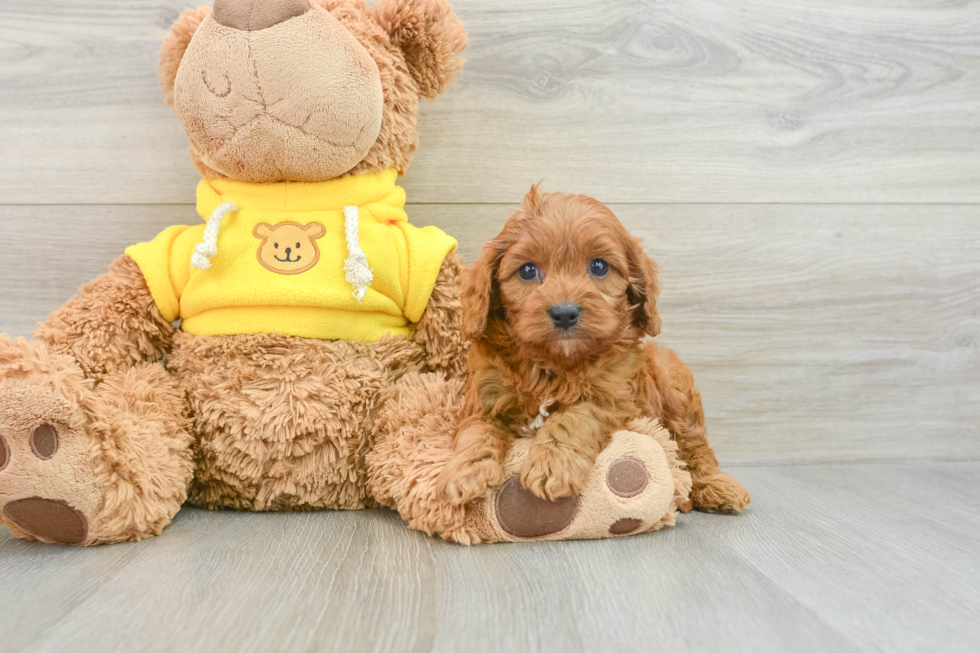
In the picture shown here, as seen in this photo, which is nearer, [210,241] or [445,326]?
[210,241]

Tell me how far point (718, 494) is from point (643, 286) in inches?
19.8

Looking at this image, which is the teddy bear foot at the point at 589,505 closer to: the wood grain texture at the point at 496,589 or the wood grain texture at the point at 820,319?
the wood grain texture at the point at 496,589

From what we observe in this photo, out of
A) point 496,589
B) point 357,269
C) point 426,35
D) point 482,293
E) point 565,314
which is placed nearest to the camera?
point 496,589

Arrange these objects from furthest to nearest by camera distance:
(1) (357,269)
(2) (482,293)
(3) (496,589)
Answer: (1) (357,269) < (2) (482,293) < (3) (496,589)

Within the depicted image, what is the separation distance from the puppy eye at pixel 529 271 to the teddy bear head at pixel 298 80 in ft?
1.50

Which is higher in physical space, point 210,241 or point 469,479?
point 210,241

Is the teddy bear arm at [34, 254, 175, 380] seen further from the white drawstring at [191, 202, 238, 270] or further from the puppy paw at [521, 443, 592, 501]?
the puppy paw at [521, 443, 592, 501]

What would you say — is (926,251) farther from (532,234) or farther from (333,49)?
(333,49)

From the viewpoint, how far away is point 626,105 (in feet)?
6.00

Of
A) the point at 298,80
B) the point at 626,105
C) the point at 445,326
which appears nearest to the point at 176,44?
the point at 298,80

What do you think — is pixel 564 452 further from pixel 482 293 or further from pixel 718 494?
pixel 718 494

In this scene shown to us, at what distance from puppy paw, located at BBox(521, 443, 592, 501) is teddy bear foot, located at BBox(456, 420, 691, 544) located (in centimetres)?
4

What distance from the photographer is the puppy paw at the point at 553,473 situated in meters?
1.16

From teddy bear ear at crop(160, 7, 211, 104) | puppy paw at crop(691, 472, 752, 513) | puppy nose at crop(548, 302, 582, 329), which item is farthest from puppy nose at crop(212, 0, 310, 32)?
puppy paw at crop(691, 472, 752, 513)
